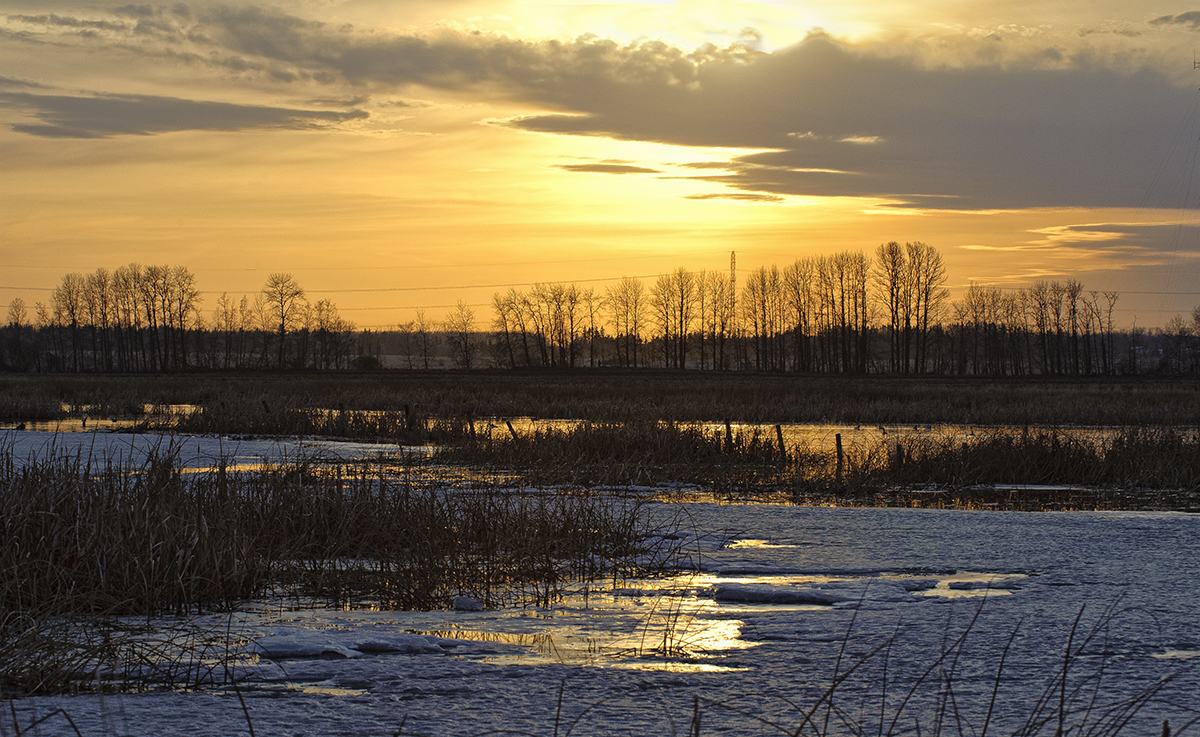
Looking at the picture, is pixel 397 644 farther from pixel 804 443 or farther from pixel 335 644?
pixel 804 443

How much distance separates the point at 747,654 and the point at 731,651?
10cm

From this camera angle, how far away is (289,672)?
4.61 m

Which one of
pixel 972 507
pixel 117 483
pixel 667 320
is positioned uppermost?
pixel 667 320

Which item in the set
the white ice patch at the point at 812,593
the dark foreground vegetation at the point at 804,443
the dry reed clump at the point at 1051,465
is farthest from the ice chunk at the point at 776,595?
the dry reed clump at the point at 1051,465

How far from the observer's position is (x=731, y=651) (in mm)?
5023

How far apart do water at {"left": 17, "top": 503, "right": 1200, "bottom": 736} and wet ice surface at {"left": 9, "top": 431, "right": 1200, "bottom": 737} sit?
2 centimetres

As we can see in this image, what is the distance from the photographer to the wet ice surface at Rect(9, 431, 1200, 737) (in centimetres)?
386

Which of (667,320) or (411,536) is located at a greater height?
(667,320)

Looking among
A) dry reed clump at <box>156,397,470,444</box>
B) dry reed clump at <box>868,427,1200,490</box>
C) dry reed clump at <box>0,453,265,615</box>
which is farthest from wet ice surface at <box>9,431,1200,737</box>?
dry reed clump at <box>156,397,470,444</box>

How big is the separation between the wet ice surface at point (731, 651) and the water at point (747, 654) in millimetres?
18

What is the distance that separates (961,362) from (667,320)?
127ft

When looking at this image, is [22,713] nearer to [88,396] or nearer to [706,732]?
[706,732]

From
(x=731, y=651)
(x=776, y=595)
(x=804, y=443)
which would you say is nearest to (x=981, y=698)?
(x=731, y=651)

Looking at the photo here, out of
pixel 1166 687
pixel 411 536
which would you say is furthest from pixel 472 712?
pixel 411 536
